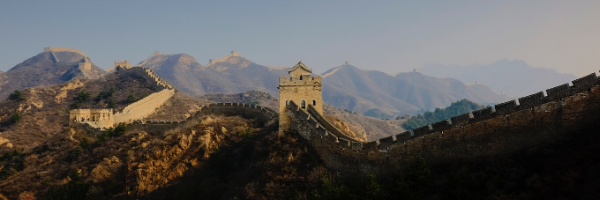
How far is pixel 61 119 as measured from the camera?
53125 mm

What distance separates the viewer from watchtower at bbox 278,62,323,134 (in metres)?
24.3

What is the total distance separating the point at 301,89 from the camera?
24734 mm

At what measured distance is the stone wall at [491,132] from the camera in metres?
13.1

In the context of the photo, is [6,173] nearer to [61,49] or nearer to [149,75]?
[149,75]

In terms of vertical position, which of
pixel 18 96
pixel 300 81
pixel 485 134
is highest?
pixel 18 96

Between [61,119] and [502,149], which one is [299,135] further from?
[61,119]

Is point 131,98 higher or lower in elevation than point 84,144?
higher

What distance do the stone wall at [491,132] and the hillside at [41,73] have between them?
120 meters

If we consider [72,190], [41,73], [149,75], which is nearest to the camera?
[72,190]

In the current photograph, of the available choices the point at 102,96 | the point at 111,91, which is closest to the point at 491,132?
the point at 102,96

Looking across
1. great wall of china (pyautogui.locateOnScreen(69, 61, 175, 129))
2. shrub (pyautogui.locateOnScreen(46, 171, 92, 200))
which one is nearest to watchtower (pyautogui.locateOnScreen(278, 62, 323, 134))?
shrub (pyautogui.locateOnScreen(46, 171, 92, 200))

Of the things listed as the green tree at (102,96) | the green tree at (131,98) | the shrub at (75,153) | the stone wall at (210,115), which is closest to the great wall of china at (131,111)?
the green tree at (131,98)

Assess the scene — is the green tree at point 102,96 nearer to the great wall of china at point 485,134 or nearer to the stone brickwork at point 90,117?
the stone brickwork at point 90,117

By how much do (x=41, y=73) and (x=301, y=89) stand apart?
142983 millimetres
